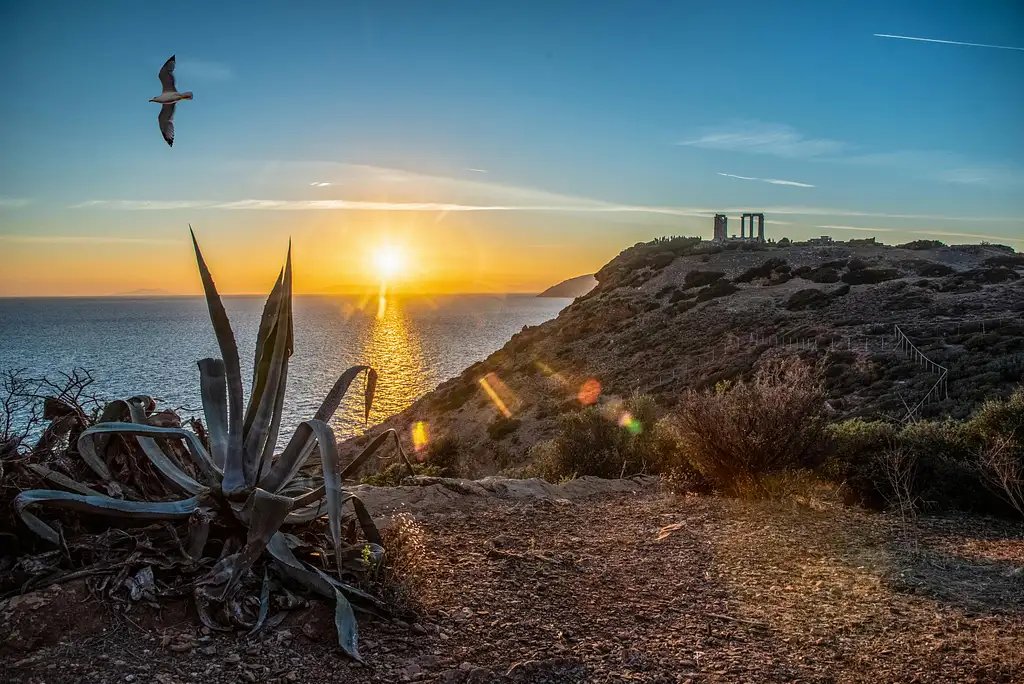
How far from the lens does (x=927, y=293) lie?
38.3 m

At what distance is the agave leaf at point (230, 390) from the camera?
14.4 feet

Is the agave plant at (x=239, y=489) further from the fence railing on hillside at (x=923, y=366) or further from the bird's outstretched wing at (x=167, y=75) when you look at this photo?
the fence railing on hillside at (x=923, y=366)

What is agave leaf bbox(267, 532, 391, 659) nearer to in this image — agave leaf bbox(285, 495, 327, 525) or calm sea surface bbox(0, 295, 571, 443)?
agave leaf bbox(285, 495, 327, 525)

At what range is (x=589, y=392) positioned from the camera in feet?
110

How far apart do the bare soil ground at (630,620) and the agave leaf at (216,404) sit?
1021 mm

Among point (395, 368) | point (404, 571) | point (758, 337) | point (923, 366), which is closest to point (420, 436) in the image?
point (758, 337)

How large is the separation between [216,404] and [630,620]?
3051 mm

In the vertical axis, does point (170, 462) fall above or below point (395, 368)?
above

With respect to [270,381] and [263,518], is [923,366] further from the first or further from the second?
[263,518]

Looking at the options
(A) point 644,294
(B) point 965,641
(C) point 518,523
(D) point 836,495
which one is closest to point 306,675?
(C) point 518,523

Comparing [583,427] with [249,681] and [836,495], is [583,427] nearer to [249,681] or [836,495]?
[836,495]

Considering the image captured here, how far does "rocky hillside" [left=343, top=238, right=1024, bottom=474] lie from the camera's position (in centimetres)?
2362

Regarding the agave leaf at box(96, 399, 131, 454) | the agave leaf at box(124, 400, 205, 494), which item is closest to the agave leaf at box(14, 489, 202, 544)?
the agave leaf at box(124, 400, 205, 494)

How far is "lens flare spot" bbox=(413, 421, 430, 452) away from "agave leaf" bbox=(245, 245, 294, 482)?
25.3 m
